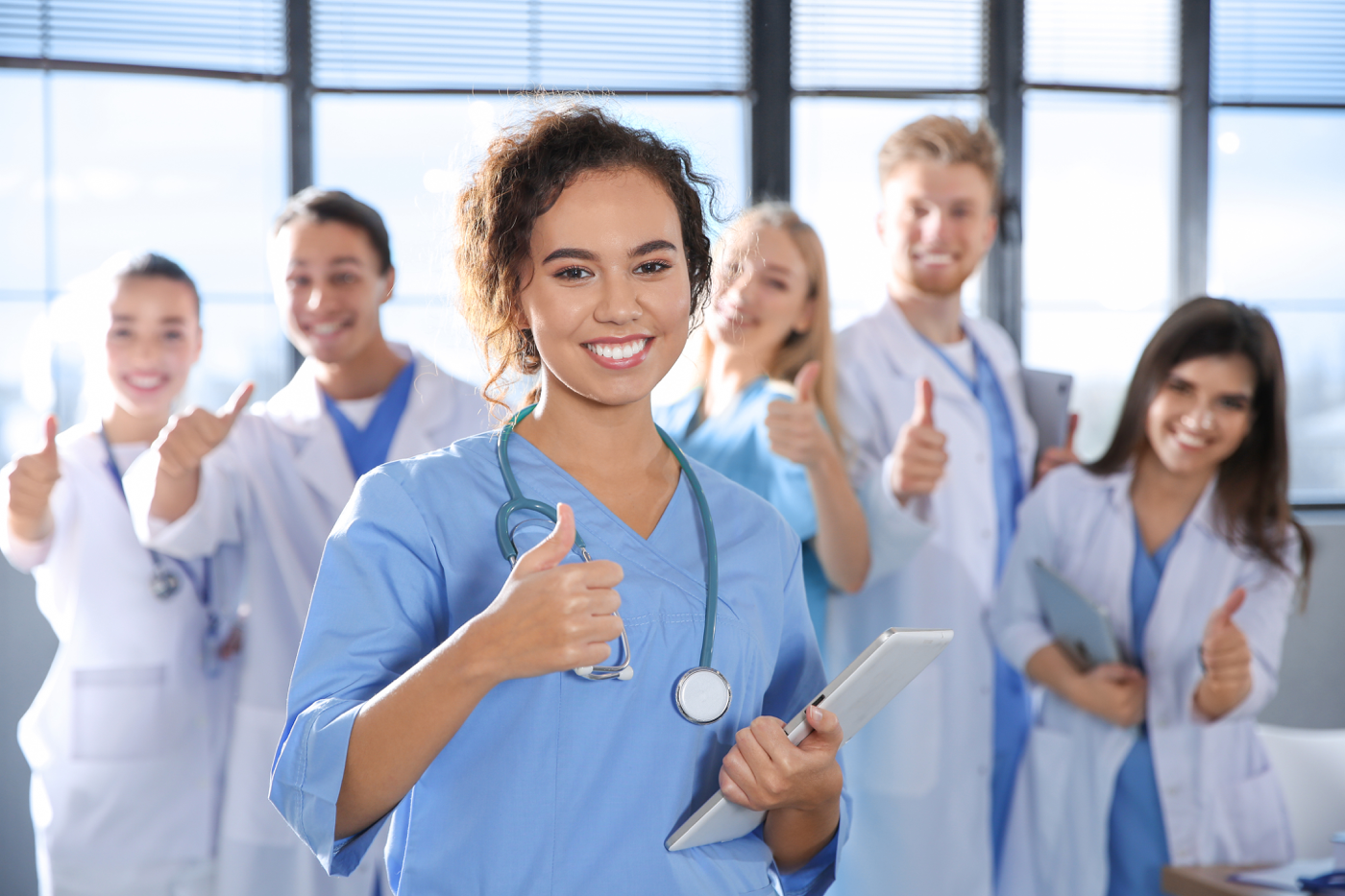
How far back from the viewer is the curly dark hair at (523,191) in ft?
3.45

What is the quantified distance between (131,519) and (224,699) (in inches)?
17.3

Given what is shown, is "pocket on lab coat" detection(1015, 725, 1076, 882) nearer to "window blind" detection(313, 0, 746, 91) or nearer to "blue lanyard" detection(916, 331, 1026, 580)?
"blue lanyard" detection(916, 331, 1026, 580)

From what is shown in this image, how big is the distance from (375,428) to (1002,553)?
1.43m

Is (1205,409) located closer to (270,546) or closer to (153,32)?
(270,546)

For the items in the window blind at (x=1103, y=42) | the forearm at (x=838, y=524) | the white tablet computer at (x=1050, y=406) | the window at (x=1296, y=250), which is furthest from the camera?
the window at (x=1296, y=250)

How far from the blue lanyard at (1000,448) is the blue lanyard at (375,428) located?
3.94ft

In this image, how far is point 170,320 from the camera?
2338mm

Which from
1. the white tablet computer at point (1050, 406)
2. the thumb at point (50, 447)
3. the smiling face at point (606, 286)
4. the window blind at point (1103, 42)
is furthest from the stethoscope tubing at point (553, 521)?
the window blind at point (1103, 42)

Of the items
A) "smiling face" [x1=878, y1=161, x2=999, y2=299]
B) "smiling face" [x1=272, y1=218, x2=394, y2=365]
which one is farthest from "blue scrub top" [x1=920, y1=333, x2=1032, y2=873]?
"smiling face" [x1=272, y1=218, x2=394, y2=365]

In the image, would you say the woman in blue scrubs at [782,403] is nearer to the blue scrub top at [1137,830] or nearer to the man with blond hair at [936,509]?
the man with blond hair at [936,509]

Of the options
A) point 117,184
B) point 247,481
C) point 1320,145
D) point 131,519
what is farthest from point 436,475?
point 1320,145

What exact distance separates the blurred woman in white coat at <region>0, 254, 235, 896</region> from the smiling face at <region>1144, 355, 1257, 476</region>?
1977mm

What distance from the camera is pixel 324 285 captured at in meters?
2.25

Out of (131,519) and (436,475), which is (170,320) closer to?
(131,519)
